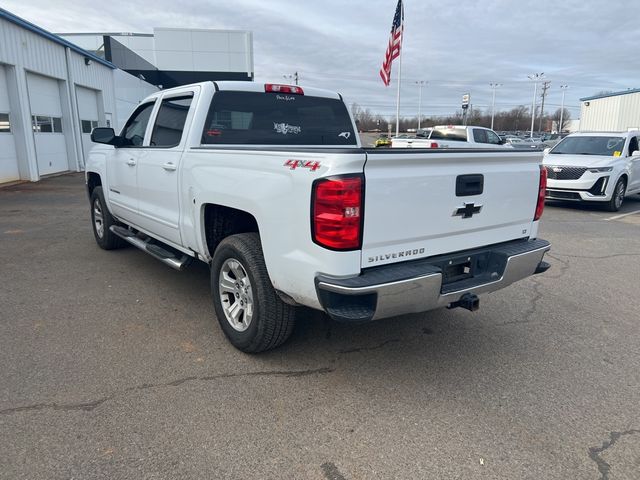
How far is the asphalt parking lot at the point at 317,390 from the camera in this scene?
250 centimetres

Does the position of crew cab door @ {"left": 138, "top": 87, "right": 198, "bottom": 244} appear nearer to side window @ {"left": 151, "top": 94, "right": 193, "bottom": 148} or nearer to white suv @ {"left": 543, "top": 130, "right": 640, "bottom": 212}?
side window @ {"left": 151, "top": 94, "right": 193, "bottom": 148}

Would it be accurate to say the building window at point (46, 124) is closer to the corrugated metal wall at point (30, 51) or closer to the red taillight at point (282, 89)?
the corrugated metal wall at point (30, 51)

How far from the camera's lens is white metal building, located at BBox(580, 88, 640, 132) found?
3050 centimetres

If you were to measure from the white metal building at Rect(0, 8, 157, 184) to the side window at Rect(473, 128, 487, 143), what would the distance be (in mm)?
15076

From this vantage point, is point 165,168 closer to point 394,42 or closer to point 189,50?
point 394,42

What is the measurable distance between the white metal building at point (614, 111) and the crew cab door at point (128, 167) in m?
33.5

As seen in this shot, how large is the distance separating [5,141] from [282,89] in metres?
13.0

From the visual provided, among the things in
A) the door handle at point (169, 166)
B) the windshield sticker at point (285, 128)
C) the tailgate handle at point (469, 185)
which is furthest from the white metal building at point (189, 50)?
the tailgate handle at point (469, 185)

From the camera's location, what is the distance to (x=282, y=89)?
15.4ft

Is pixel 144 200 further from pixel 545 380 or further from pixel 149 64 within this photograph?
pixel 149 64

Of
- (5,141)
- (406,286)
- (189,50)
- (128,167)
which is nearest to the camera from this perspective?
(406,286)

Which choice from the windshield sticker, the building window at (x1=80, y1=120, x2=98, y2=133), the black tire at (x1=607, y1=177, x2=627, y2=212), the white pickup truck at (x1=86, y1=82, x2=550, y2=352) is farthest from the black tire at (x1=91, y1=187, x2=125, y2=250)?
the building window at (x1=80, y1=120, x2=98, y2=133)

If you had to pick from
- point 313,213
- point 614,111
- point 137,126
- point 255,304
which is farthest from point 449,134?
point 614,111

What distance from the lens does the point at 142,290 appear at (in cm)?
504
